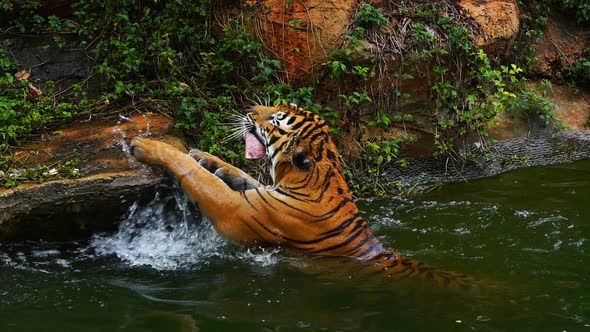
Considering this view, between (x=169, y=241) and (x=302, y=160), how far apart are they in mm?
950

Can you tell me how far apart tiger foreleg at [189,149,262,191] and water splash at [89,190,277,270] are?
0.26 meters

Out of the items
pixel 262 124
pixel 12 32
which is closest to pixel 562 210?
pixel 262 124

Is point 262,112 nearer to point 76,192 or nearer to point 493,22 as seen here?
point 76,192

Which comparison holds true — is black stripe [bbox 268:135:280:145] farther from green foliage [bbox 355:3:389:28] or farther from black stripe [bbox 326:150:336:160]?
green foliage [bbox 355:3:389:28]

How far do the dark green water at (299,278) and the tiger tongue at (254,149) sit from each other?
49 centimetres

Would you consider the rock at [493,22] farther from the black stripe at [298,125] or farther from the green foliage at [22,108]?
the green foliage at [22,108]

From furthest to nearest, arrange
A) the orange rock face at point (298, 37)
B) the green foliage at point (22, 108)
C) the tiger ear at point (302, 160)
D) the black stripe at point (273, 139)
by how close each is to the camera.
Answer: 1. the orange rock face at point (298, 37)
2. the green foliage at point (22, 108)
3. the black stripe at point (273, 139)
4. the tiger ear at point (302, 160)

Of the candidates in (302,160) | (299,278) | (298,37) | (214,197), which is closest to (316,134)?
(302,160)

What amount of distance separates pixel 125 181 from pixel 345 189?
1.24m

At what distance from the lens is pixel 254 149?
3.99 m

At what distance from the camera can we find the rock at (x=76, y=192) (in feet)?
Result: 12.1

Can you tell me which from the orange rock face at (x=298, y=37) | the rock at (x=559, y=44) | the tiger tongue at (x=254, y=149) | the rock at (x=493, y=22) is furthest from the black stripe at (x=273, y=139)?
the rock at (x=559, y=44)

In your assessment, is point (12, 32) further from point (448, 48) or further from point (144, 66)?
point (448, 48)

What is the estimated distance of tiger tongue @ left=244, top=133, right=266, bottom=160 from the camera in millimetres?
3986
